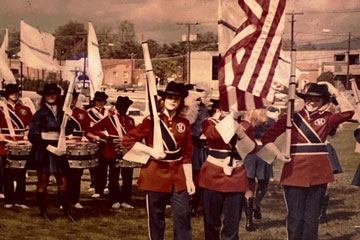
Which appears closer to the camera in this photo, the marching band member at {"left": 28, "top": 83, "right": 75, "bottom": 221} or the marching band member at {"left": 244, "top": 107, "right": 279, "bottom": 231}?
the marching band member at {"left": 244, "top": 107, "right": 279, "bottom": 231}

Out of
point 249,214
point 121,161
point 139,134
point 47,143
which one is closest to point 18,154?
point 47,143

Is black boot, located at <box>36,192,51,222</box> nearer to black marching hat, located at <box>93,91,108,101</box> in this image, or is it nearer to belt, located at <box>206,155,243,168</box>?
black marching hat, located at <box>93,91,108,101</box>

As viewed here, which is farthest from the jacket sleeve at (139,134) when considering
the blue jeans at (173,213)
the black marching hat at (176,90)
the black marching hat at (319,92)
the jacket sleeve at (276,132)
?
the black marching hat at (319,92)

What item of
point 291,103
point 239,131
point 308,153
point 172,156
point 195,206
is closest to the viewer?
point 239,131

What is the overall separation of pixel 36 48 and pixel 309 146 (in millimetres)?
3414

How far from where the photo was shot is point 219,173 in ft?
17.9

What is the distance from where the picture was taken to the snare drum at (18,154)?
700 cm

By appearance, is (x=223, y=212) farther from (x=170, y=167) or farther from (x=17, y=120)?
(x=17, y=120)

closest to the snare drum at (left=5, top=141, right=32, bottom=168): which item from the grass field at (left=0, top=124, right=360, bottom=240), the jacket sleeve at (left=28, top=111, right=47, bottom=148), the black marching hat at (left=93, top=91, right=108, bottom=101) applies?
the jacket sleeve at (left=28, top=111, right=47, bottom=148)

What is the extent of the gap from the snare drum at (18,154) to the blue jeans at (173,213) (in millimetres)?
1986

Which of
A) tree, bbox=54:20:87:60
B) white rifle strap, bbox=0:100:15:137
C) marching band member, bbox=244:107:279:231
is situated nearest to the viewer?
marching band member, bbox=244:107:279:231

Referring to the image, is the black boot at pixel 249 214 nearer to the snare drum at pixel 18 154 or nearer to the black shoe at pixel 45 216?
the black shoe at pixel 45 216

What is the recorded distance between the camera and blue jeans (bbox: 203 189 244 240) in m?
5.39

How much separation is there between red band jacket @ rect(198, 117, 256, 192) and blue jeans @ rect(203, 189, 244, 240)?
51 millimetres
